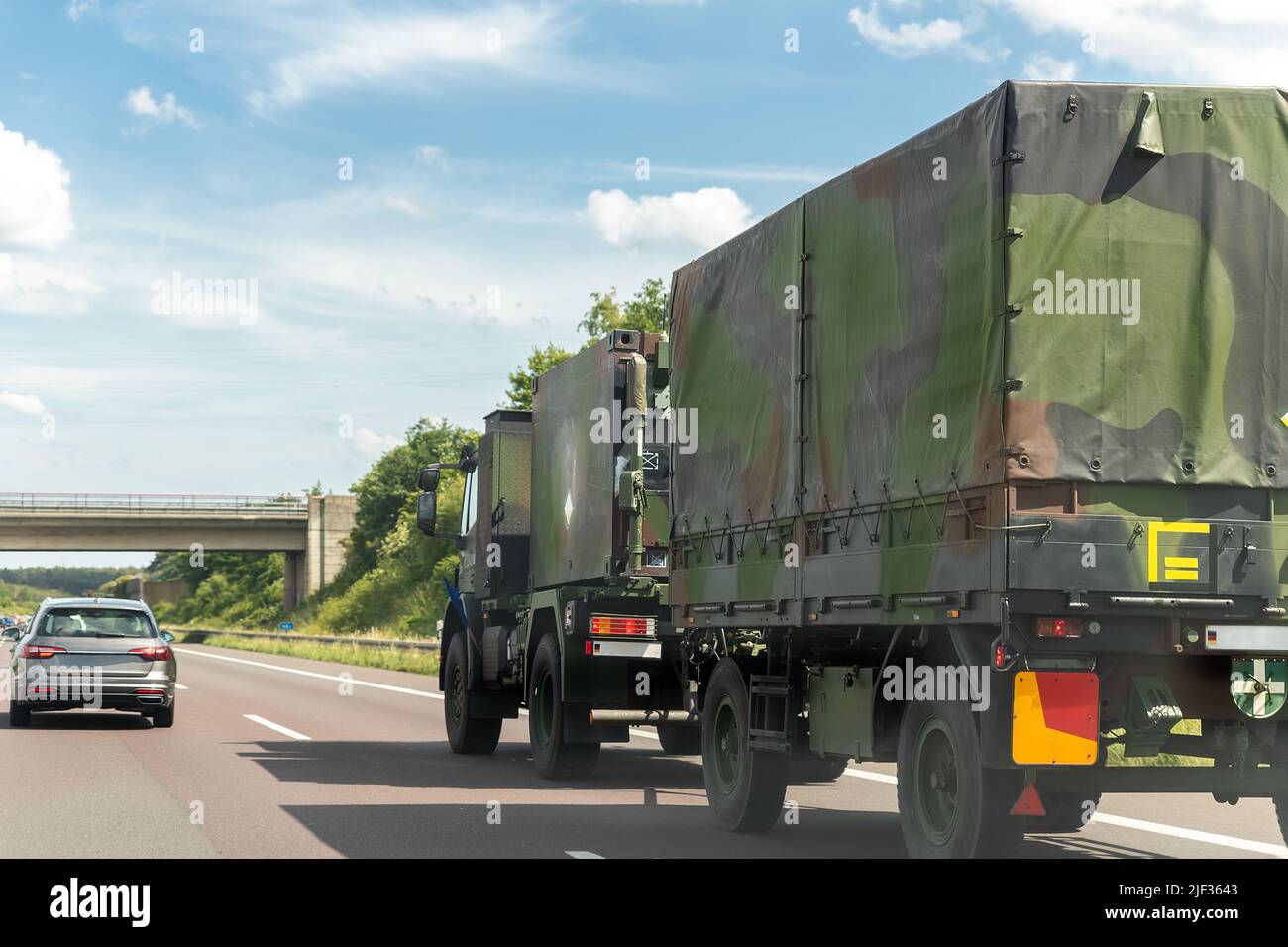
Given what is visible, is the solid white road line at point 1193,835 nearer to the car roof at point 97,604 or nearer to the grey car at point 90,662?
the grey car at point 90,662

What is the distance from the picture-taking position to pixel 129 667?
758 inches

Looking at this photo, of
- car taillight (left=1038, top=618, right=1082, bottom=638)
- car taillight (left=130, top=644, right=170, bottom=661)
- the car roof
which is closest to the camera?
car taillight (left=1038, top=618, right=1082, bottom=638)

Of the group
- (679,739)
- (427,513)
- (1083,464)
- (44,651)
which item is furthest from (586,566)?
(44,651)

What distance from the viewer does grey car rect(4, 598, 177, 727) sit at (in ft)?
62.3

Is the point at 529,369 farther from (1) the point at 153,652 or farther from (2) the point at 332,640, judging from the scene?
(1) the point at 153,652

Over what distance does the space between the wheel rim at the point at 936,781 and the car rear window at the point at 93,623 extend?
13195mm

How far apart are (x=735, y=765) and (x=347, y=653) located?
37552 millimetres

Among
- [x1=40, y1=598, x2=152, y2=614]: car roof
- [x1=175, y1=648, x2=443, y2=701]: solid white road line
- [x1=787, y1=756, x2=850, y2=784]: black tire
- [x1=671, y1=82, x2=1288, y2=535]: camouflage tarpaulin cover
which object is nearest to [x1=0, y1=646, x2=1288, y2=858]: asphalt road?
[x1=787, y1=756, x2=850, y2=784]: black tire

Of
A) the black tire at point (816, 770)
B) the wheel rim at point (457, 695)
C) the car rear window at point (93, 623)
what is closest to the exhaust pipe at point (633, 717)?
the black tire at point (816, 770)

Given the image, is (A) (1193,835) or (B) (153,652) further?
(B) (153,652)

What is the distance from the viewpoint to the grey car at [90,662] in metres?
19.0

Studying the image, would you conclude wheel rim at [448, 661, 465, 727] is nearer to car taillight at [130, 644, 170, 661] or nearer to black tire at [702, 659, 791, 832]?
car taillight at [130, 644, 170, 661]

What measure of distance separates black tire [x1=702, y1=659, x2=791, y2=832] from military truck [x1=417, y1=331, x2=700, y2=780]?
5.45ft

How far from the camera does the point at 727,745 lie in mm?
11359
